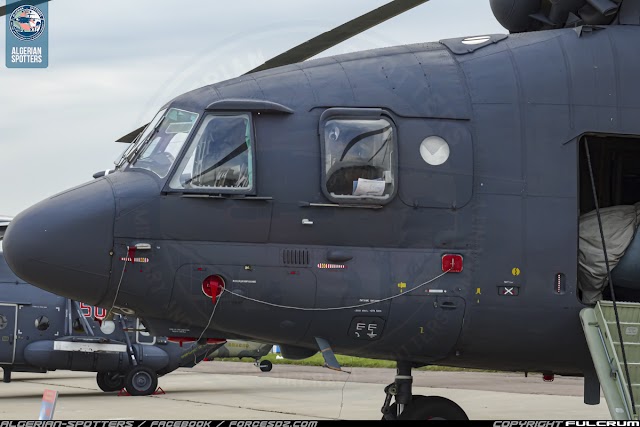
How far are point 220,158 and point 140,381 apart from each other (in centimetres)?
1229

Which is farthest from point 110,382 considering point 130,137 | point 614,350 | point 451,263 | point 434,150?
point 614,350

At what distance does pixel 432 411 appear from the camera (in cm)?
938

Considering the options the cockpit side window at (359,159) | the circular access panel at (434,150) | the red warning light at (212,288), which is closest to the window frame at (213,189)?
the cockpit side window at (359,159)

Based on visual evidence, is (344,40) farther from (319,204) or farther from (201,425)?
(201,425)

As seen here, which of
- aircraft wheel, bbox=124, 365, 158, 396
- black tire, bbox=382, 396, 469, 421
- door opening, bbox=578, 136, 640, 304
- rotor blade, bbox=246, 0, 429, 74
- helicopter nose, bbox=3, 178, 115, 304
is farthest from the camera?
aircraft wheel, bbox=124, 365, 158, 396

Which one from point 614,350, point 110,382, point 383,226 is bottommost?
point 110,382

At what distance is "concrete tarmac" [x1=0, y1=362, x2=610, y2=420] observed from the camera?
15992mm

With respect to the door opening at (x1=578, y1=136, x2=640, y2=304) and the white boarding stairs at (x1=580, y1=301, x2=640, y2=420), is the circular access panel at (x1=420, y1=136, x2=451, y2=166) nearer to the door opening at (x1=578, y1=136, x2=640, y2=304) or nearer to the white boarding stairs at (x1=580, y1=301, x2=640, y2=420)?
the door opening at (x1=578, y1=136, x2=640, y2=304)

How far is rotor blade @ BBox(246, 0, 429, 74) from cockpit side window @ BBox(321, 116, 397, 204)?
2.26 feet

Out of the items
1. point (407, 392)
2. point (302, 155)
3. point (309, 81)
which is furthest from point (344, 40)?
point (407, 392)

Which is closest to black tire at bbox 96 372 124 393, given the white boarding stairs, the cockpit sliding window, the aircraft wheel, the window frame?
the aircraft wheel

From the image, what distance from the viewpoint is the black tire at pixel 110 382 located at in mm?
20719

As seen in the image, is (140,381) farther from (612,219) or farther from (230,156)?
(612,219)

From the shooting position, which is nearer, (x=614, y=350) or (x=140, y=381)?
(x=614, y=350)
